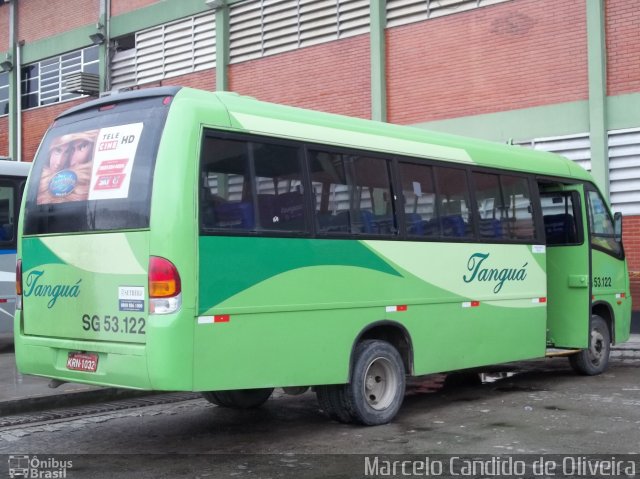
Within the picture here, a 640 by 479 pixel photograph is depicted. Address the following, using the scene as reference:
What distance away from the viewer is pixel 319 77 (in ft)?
68.4

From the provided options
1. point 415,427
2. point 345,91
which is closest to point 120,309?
point 415,427

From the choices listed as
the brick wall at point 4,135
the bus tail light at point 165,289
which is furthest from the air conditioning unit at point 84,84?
the bus tail light at point 165,289

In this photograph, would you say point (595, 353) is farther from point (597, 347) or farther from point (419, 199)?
point (419, 199)

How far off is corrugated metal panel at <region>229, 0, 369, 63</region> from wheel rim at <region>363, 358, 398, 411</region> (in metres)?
12.7

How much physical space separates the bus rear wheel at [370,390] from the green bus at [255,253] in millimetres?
17

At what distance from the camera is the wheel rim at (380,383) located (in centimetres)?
854

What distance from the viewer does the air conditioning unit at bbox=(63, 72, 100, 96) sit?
25656 millimetres

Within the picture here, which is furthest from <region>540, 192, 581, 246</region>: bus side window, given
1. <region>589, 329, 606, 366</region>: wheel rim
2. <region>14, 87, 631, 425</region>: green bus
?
<region>14, 87, 631, 425</region>: green bus

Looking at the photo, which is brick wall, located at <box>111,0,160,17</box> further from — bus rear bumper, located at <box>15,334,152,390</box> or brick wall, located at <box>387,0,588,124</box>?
bus rear bumper, located at <box>15,334,152,390</box>

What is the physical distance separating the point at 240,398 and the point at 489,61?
1098cm

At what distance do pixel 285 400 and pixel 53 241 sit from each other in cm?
365

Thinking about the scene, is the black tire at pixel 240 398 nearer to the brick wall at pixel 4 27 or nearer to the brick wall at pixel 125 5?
the brick wall at pixel 125 5

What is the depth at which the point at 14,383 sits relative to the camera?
1095 cm

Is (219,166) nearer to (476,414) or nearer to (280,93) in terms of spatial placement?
(476,414)
